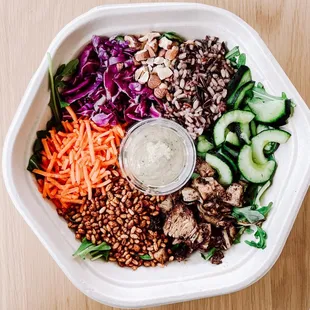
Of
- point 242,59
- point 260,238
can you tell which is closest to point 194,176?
point 260,238

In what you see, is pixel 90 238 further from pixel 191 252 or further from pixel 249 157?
pixel 249 157

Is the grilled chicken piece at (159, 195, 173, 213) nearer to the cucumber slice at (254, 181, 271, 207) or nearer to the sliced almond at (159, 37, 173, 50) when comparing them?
the cucumber slice at (254, 181, 271, 207)

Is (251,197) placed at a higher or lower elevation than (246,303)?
higher

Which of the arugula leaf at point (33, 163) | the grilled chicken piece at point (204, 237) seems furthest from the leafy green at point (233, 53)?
the arugula leaf at point (33, 163)

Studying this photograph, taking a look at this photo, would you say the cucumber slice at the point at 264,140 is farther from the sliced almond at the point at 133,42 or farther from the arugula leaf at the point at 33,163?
the arugula leaf at the point at 33,163

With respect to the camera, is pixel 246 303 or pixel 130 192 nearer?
pixel 130 192

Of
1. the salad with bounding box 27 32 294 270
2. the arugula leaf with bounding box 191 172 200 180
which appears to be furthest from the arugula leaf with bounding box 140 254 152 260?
the arugula leaf with bounding box 191 172 200 180

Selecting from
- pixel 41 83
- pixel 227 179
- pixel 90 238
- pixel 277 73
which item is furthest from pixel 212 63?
pixel 90 238
